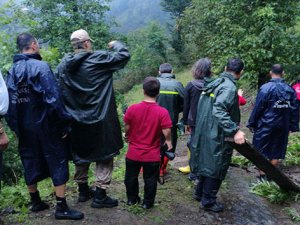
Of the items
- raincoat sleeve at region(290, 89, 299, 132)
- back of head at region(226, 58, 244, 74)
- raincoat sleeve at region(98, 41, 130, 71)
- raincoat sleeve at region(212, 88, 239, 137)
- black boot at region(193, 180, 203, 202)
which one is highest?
raincoat sleeve at region(98, 41, 130, 71)

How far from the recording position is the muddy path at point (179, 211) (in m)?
4.33

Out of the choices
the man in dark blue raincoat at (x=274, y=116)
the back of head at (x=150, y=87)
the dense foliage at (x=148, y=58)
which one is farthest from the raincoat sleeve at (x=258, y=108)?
the dense foliage at (x=148, y=58)

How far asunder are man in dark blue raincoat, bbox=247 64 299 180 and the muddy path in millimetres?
791

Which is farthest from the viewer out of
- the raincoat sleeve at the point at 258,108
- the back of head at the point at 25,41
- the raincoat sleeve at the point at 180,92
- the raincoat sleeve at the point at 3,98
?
the raincoat sleeve at the point at 258,108

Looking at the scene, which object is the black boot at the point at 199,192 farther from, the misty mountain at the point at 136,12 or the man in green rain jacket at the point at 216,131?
the misty mountain at the point at 136,12

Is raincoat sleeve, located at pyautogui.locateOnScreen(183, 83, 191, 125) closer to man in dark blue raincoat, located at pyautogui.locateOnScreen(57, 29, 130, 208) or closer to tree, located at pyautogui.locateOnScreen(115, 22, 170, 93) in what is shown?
man in dark blue raincoat, located at pyautogui.locateOnScreen(57, 29, 130, 208)

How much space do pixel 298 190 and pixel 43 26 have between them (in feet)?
57.3

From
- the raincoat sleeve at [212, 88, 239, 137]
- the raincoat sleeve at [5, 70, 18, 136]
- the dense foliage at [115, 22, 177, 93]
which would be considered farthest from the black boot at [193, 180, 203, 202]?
the dense foliage at [115, 22, 177, 93]

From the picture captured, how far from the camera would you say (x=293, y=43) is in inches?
411

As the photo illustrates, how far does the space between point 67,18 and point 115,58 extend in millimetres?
16257

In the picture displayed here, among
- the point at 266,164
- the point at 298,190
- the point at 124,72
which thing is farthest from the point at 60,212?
the point at 124,72

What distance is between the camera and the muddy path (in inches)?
171

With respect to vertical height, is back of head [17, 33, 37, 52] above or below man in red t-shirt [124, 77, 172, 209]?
above

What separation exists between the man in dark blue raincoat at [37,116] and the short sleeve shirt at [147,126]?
32.9 inches
